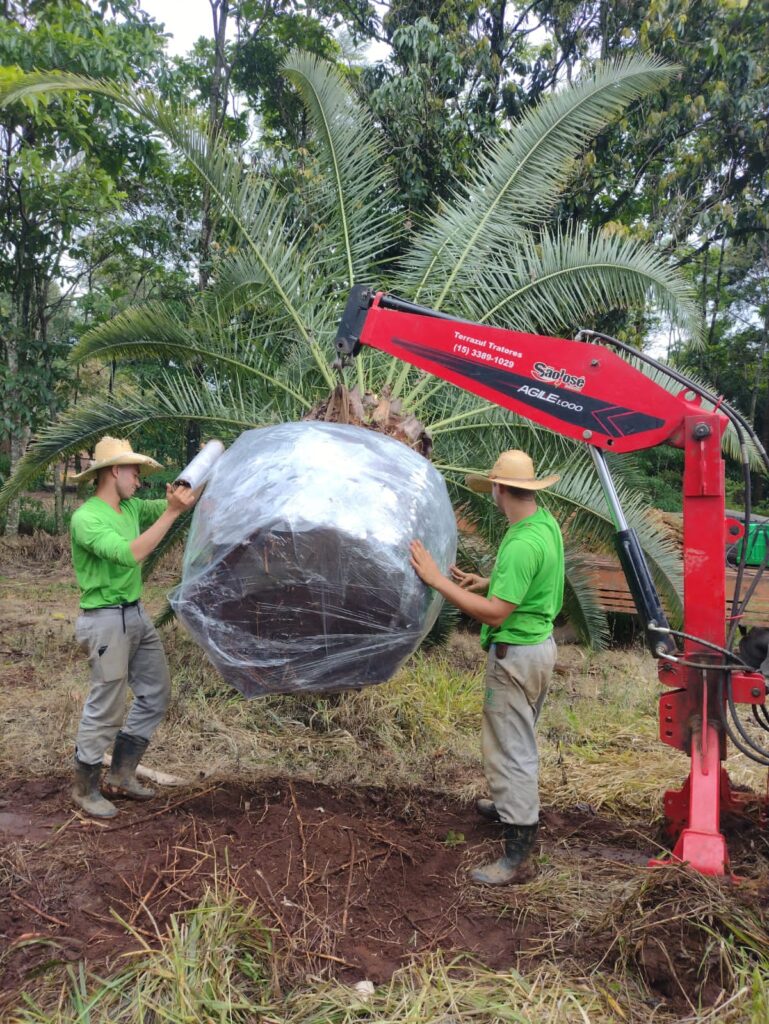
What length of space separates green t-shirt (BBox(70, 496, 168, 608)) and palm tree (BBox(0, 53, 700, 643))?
1.97 metres

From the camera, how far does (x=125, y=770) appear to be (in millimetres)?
4391

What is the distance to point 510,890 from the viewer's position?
369 centimetres

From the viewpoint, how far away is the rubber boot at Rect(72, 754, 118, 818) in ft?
13.4

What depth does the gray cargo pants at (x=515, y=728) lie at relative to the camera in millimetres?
3779

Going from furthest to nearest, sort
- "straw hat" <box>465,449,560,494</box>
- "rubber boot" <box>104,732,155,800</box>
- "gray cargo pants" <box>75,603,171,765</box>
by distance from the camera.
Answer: "rubber boot" <box>104,732,155,800</box>
"gray cargo pants" <box>75,603,171,765</box>
"straw hat" <box>465,449,560,494</box>

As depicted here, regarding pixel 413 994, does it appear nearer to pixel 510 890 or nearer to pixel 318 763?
pixel 510 890

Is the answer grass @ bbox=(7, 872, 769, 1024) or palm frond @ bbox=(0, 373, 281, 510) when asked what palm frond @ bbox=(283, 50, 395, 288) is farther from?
grass @ bbox=(7, 872, 769, 1024)

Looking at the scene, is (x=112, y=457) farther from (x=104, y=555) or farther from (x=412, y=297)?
(x=412, y=297)

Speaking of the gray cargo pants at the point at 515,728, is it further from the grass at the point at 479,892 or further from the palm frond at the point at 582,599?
the palm frond at the point at 582,599

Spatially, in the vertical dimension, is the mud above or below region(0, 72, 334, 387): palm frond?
below

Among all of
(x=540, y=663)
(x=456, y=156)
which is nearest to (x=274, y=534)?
(x=540, y=663)

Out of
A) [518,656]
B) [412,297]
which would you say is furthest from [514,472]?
[412,297]

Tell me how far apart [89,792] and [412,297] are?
4118 mm

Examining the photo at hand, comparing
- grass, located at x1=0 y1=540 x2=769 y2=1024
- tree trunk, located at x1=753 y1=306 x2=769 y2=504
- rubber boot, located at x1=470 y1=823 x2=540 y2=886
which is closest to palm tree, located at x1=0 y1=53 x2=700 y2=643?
grass, located at x1=0 y1=540 x2=769 y2=1024
